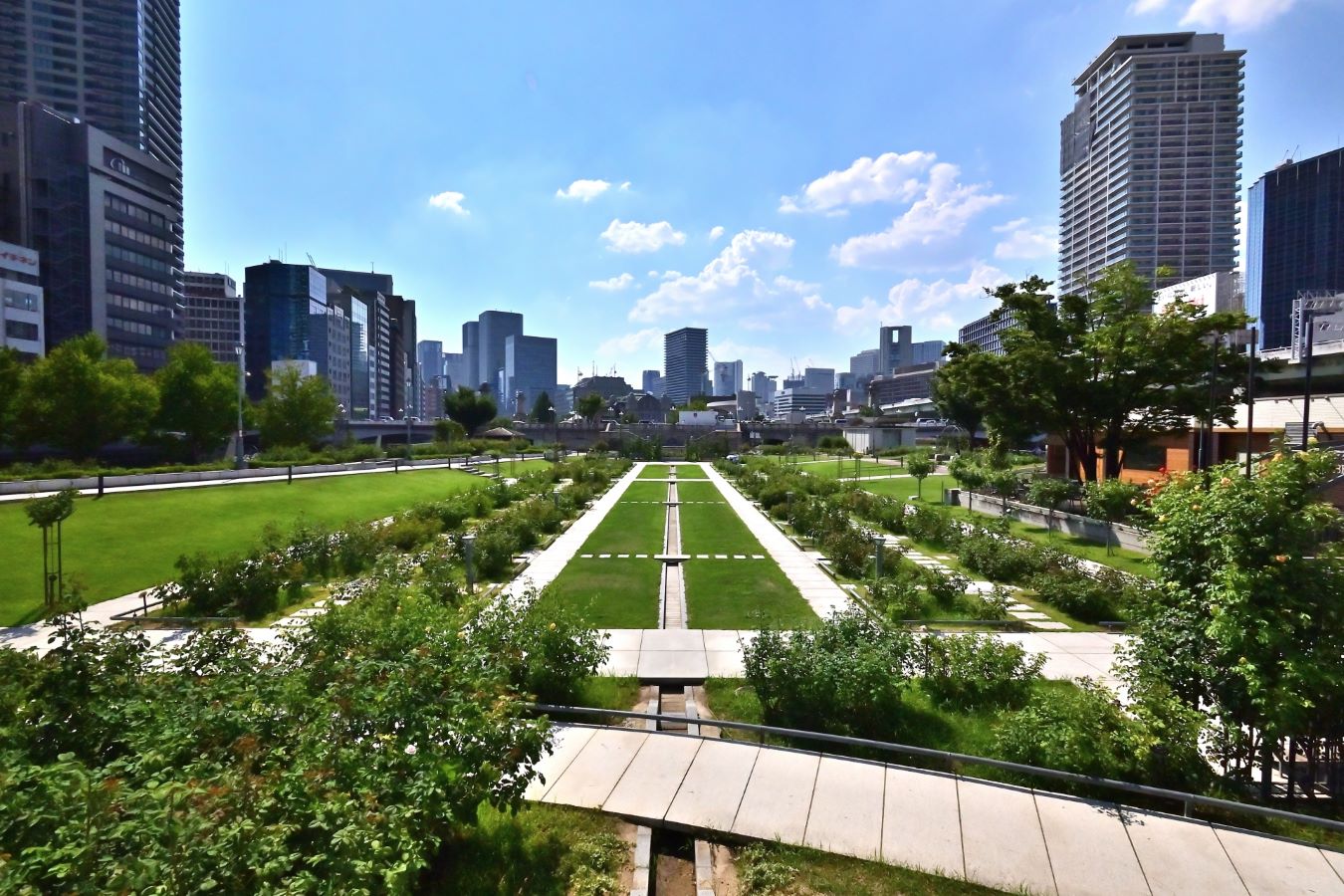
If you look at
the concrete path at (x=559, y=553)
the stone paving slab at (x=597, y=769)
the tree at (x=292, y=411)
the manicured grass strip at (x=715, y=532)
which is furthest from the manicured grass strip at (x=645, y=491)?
the tree at (x=292, y=411)

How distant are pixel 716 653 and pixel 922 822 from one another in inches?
222

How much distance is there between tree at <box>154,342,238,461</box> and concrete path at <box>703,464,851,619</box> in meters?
42.2

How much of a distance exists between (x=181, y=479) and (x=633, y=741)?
109 feet

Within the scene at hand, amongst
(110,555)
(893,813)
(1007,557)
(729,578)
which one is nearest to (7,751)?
(893,813)

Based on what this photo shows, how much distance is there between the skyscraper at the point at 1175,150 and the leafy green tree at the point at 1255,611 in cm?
15375

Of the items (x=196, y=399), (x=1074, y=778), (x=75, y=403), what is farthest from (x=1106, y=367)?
(x=196, y=399)

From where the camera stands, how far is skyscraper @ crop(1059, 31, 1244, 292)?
13050 cm

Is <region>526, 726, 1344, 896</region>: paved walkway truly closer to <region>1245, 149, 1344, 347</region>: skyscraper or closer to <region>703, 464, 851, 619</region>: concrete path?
<region>703, 464, 851, 619</region>: concrete path

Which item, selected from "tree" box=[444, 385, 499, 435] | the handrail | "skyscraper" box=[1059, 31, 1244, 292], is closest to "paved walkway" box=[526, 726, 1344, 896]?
the handrail

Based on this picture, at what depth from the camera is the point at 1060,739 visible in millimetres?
7238

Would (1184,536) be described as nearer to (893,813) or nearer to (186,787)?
(893,813)

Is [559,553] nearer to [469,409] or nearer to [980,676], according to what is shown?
[980,676]

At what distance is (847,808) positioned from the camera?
6.81m

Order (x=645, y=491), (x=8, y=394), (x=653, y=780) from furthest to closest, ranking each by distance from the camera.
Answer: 1. (x=645, y=491)
2. (x=8, y=394)
3. (x=653, y=780)
